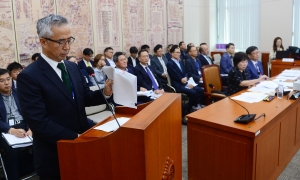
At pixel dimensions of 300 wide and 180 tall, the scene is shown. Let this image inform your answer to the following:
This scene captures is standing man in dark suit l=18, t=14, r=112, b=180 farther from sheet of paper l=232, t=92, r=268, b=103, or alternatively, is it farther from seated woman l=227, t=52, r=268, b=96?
seated woman l=227, t=52, r=268, b=96

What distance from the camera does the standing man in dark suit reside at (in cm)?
131

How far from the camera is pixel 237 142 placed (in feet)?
7.08

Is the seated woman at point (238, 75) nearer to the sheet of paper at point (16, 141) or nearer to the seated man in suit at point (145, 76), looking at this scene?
the seated man in suit at point (145, 76)

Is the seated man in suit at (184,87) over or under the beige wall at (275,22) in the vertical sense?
under

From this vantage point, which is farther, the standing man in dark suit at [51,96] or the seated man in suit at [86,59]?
the seated man in suit at [86,59]

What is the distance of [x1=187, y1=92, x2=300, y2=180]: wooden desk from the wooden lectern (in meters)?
0.98

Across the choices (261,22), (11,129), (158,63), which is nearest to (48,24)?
(11,129)

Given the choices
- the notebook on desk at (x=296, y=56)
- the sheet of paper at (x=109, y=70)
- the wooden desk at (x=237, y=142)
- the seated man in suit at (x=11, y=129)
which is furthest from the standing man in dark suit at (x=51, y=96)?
the notebook on desk at (x=296, y=56)

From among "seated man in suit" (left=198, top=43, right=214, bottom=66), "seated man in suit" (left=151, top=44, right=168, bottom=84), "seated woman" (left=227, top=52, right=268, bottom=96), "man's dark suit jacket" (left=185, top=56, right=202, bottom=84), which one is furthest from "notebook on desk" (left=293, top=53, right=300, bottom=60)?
"seated man in suit" (left=151, top=44, right=168, bottom=84)

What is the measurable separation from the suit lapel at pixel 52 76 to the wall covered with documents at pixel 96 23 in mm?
3732

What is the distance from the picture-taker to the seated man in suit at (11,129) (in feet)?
8.59

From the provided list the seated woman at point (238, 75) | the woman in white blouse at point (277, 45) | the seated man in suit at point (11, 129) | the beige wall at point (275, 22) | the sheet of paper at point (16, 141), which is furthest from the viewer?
the beige wall at point (275, 22)

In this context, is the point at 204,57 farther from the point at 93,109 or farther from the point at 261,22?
the point at 93,109

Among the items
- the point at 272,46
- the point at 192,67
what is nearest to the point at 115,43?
the point at 192,67
